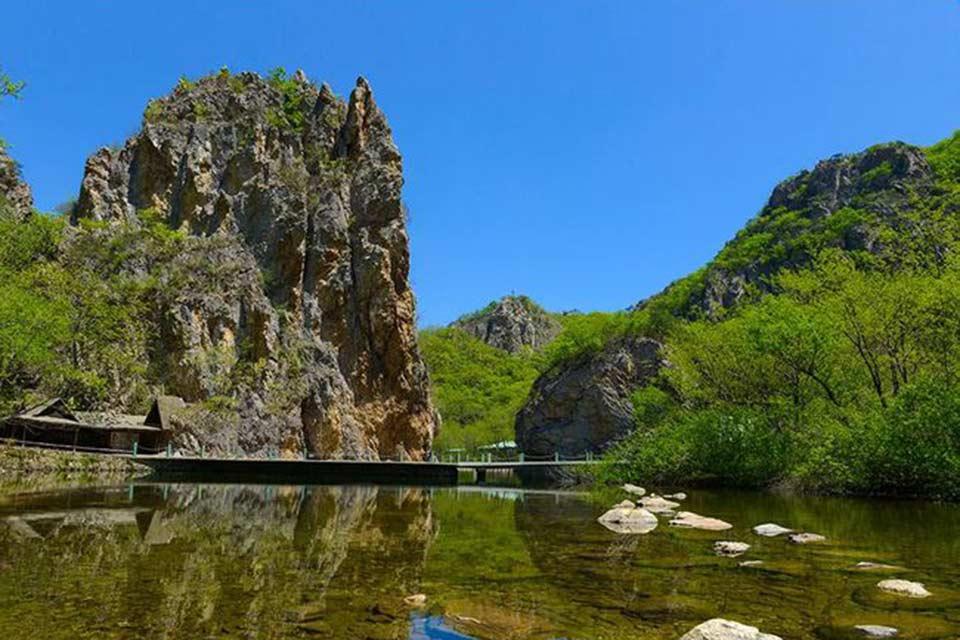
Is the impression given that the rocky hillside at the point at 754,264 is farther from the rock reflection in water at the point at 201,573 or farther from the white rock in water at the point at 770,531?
the rock reflection in water at the point at 201,573

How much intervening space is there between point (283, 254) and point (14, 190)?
23190mm

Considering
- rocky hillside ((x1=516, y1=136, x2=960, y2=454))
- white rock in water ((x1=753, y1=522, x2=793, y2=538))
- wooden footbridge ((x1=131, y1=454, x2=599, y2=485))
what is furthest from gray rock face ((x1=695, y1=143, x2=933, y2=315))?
white rock in water ((x1=753, y1=522, x2=793, y2=538))

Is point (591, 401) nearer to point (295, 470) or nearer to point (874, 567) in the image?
point (295, 470)

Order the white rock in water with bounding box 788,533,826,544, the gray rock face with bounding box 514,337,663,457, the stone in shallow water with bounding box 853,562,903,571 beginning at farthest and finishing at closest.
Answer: the gray rock face with bounding box 514,337,663,457 → the white rock in water with bounding box 788,533,826,544 → the stone in shallow water with bounding box 853,562,903,571

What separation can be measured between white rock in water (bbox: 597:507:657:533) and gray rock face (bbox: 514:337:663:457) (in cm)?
5505

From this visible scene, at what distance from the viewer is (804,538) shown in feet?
41.6

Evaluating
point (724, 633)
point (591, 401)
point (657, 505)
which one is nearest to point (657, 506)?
point (657, 505)

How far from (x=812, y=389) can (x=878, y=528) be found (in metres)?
16.2

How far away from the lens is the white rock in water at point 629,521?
1495cm

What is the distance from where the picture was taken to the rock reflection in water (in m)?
6.36

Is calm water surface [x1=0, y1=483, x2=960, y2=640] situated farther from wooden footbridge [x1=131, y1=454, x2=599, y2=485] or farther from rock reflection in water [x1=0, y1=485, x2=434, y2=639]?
wooden footbridge [x1=131, y1=454, x2=599, y2=485]

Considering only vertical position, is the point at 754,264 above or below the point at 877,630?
above

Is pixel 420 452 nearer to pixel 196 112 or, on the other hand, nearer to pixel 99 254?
pixel 99 254

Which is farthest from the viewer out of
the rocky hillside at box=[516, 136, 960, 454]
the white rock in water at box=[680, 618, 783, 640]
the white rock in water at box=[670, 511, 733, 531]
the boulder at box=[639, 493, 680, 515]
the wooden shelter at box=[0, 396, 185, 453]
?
the rocky hillside at box=[516, 136, 960, 454]
